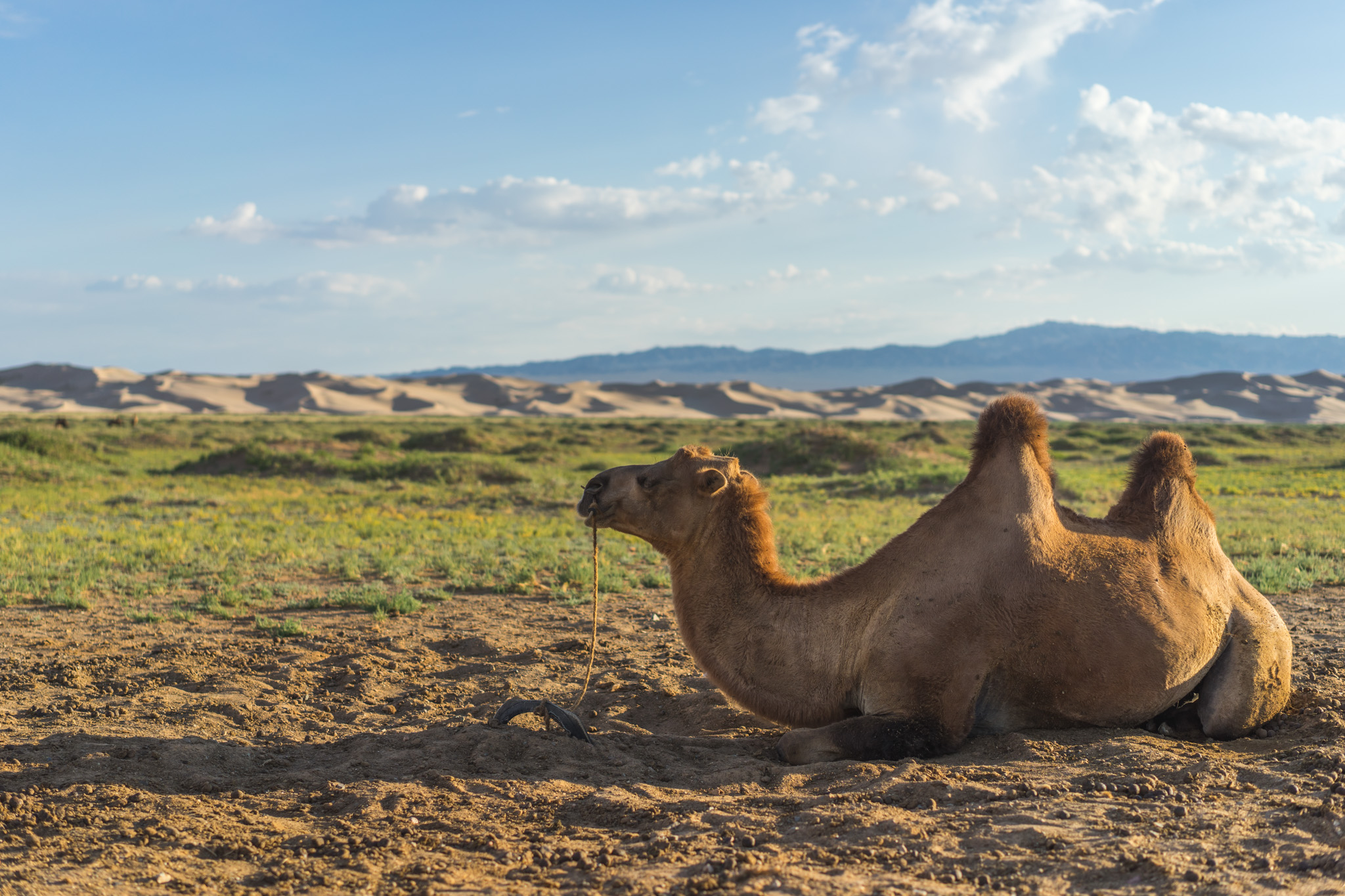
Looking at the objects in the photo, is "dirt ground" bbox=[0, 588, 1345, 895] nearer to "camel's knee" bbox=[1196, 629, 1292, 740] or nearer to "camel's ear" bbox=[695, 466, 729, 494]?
"camel's knee" bbox=[1196, 629, 1292, 740]

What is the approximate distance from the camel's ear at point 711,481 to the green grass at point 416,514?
5.50 meters

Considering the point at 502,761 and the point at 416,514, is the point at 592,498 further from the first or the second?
the point at 416,514

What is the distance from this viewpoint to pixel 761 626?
532 centimetres

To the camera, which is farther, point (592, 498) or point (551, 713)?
point (551, 713)

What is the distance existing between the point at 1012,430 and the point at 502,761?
328 cm

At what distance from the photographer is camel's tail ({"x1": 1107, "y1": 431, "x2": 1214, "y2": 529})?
5.54m

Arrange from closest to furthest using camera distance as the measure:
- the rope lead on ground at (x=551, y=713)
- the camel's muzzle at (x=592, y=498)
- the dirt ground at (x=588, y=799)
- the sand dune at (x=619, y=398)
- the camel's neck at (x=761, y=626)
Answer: the dirt ground at (x=588, y=799)
the camel's neck at (x=761, y=626)
the camel's muzzle at (x=592, y=498)
the rope lead on ground at (x=551, y=713)
the sand dune at (x=619, y=398)

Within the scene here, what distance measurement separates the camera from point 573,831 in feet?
13.8

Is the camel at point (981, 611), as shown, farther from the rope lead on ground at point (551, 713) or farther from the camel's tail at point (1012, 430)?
the rope lead on ground at point (551, 713)

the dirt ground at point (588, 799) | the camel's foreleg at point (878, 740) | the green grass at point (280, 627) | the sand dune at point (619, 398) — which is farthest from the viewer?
the sand dune at point (619, 398)

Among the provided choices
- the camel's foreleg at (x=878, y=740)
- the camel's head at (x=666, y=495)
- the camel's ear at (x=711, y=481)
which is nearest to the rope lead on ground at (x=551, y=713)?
the camel's head at (x=666, y=495)

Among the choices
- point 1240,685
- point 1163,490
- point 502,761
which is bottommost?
point 502,761

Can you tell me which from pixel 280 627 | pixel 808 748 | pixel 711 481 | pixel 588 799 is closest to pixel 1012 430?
pixel 711 481

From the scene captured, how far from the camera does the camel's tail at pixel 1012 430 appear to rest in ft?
17.6
